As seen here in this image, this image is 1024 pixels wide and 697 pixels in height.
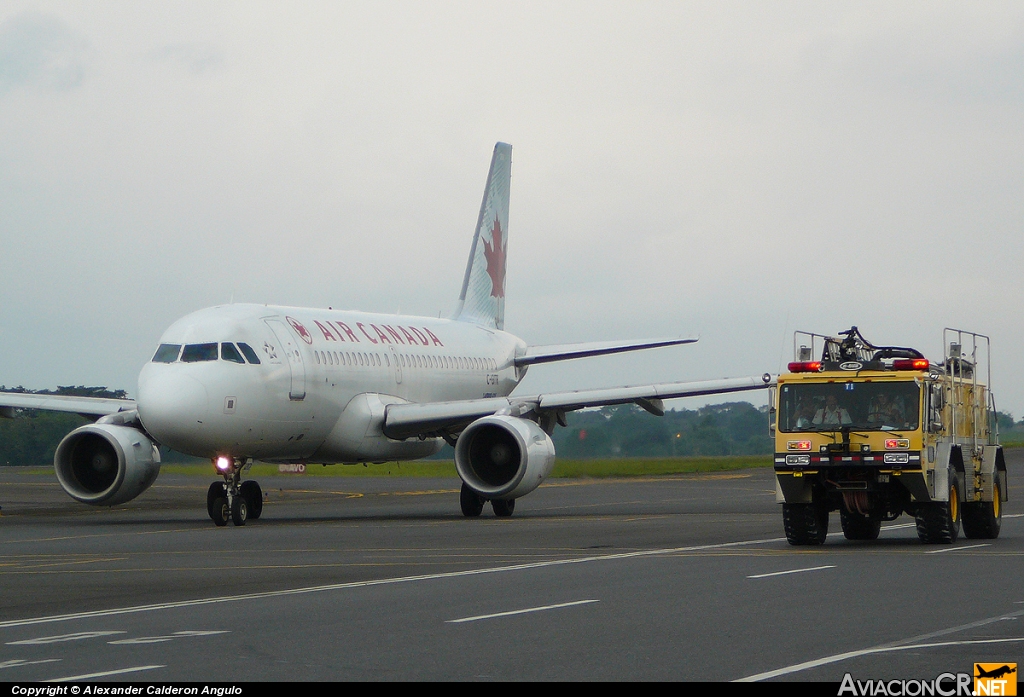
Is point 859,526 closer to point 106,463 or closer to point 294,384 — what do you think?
point 294,384

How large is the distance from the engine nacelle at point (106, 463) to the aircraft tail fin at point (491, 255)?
12737 millimetres

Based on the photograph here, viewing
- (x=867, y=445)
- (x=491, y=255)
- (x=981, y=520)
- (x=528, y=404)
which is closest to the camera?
(x=867, y=445)

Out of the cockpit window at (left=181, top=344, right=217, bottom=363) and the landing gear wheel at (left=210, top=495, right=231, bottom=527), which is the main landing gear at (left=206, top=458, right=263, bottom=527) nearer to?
the landing gear wheel at (left=210, top=495, right=231, bottom=527)

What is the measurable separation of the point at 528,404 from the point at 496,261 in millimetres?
13107

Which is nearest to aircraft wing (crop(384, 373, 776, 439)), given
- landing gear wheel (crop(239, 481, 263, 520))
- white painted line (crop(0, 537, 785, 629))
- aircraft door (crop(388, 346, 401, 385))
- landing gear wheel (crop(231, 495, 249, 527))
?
aircraft door (crop(388, 346, 401, 385))

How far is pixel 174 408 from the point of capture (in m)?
24.6

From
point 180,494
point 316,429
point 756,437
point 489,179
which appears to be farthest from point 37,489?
point 756,437

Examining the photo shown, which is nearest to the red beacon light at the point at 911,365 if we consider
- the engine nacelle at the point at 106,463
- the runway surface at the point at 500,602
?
the runway surface at the point at 500,602

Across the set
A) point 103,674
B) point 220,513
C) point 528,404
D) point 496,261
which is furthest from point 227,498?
point 103,674

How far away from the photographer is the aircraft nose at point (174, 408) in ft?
80.7

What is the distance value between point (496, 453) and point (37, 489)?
21.2m

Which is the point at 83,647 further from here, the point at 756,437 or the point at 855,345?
the point at 756,437

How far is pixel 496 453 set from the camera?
27.9 meters

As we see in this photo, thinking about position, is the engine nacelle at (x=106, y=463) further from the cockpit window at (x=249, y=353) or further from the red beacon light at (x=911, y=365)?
the red beacon light at (x=911, y=365)
